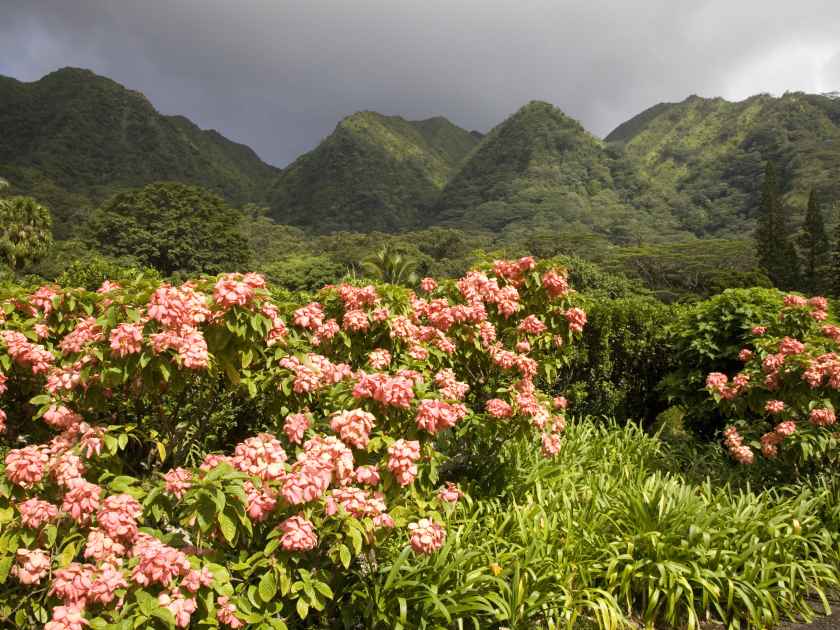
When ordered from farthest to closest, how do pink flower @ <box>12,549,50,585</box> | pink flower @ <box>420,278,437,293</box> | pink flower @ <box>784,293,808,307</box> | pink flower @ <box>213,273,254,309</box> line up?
1. pink flower @ <box>784,293,808,307</box>
2. pink flower @ <box>420,278,437,293</box>
3. pink flower @ <box>213,273,254,309</box>
4. pink flower @ <box>12,549,50,585</box>

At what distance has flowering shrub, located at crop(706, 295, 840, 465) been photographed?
407 cm

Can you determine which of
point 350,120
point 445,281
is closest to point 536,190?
point 350,120

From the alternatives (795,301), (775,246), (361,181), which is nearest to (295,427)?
(795,301)

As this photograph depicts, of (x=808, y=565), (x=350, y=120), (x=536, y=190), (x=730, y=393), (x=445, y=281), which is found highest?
(x=350, y=120)

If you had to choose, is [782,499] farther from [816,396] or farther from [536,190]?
[536,190]

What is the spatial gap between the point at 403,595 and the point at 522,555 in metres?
0.88

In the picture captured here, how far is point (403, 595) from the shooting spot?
2.87 m

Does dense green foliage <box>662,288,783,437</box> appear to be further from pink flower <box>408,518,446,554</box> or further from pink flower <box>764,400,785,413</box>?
pink flower <box>408,518,446,554</box>

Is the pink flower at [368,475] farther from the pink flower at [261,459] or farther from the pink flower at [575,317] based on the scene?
the pink flower at [575,317]

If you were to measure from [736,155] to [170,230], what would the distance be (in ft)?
378

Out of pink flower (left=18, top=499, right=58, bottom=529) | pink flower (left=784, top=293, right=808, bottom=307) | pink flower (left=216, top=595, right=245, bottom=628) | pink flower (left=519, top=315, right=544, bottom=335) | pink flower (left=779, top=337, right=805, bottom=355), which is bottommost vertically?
pink flower (left=216, top=595, right=245, bottom=628)

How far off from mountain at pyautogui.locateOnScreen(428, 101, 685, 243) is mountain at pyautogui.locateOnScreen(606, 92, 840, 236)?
704 cm

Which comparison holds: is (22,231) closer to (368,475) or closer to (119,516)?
(119,516)

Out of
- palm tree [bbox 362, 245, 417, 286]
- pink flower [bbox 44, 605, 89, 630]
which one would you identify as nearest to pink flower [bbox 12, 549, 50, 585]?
pink flower [bbox 44, 605, 89, 630]
